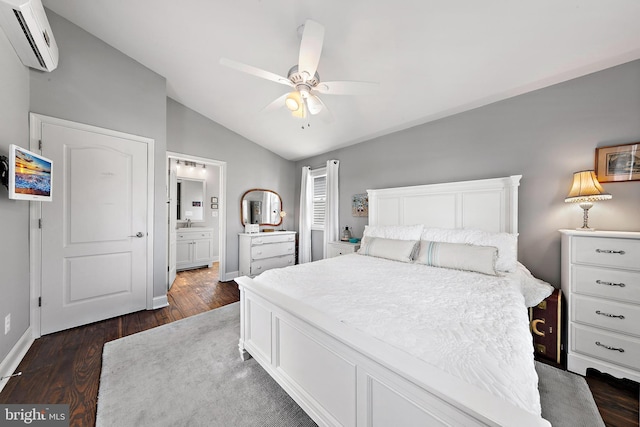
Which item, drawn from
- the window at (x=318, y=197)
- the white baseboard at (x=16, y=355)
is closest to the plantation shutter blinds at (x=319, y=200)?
the window at (x=318, y=197)

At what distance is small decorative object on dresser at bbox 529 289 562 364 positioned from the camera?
191 cm

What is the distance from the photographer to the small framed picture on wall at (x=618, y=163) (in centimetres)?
186

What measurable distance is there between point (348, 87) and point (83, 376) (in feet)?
10.2

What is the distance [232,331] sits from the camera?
2.37 meters

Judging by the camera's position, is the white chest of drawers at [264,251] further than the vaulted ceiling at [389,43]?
Yes

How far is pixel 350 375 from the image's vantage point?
1079mm

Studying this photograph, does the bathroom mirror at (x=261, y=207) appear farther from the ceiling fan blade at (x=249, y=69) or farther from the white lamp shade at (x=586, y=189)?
the white lamp shade at (x=586, y=189)

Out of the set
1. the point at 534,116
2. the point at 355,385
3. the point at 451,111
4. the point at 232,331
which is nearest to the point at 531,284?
the point at 534,116

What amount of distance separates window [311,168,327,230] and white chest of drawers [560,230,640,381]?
3.44 m

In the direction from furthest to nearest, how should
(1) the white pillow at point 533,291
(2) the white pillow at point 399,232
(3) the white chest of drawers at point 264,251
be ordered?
(3) the white chest of drawers at point 264,251 < (2) the white pillow at point 399,232 < (1) the white pillow at point 533,291

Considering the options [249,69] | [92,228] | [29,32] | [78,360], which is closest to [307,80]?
[249,69]

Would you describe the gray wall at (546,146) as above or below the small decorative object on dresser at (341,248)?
above

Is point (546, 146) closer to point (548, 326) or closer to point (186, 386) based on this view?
point (548, 326)

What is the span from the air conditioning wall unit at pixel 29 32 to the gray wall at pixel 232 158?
140 cm
